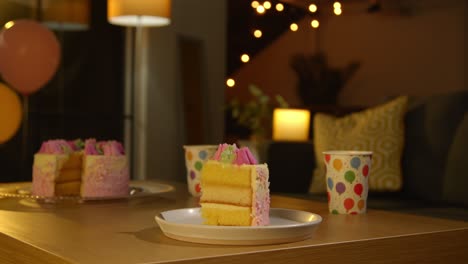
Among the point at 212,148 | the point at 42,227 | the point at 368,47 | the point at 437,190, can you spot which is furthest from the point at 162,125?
the point at 42,227

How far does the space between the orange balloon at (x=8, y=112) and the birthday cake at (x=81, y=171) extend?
2.47 metres

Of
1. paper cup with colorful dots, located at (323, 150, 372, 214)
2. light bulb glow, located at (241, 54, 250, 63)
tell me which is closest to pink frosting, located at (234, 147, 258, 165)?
paper cup with colorful dots, located at (323, 150, 372, 214)

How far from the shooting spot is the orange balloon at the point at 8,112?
3.91 m

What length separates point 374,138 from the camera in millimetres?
2521

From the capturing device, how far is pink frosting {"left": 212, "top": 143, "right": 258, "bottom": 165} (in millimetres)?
1056

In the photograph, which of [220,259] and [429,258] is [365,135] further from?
[220,259]

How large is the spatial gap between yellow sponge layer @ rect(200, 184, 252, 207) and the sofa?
118 centimetres

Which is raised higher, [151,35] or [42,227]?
[151,35]

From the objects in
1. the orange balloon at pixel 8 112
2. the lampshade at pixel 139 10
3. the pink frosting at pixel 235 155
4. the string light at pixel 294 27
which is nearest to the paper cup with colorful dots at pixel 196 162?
the pink frosting at pixel 235 155

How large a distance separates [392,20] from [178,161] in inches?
99.2

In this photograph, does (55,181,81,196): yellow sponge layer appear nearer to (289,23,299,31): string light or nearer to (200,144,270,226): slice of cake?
(200,144,270,226): slice of cake

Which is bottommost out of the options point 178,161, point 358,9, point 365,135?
point 178,161

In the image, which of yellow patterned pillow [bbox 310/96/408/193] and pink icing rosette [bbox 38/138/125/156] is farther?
yellow patterned pillow [bbox 310/96/408/193]

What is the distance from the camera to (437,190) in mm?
2383
